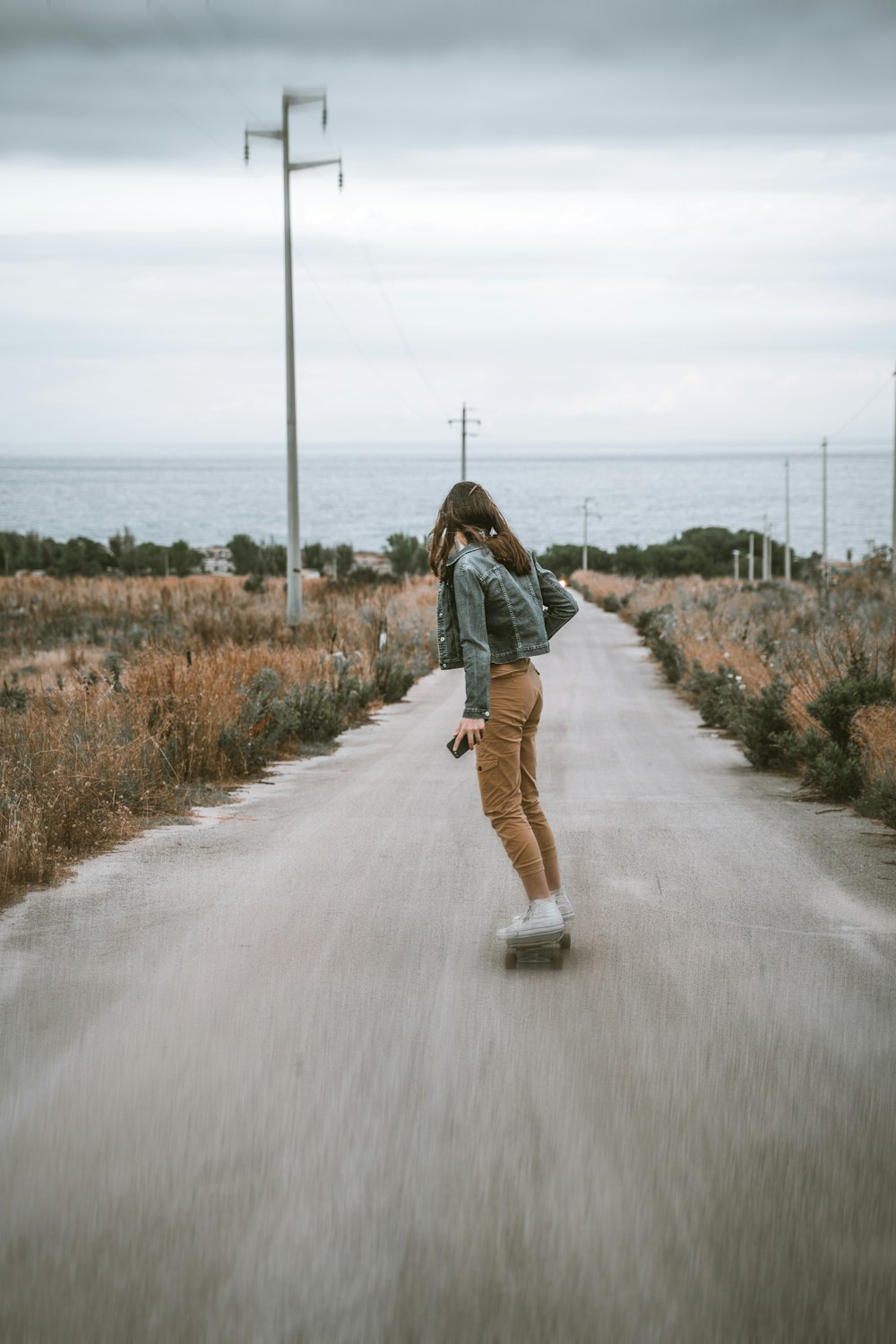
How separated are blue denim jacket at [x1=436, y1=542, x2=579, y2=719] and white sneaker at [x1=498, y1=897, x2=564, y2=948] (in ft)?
2.85

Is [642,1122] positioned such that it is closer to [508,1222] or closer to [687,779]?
[508,1222]

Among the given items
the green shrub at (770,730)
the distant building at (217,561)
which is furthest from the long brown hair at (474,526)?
the distant building at (217,561)

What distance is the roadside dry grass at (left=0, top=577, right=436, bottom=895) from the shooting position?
27.7 feet

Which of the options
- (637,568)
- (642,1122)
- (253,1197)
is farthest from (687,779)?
(637,568)

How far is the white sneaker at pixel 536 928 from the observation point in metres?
5.79

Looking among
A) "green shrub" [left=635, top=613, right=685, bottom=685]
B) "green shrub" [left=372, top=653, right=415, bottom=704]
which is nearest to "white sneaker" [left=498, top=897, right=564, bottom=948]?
"green shrub" [left=372, top=653, right=415, bottom=704]

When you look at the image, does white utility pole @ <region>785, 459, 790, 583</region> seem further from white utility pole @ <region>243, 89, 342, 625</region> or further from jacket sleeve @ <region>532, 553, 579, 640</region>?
jacket sleeve @ <region>532, 553, 579, 640</region>

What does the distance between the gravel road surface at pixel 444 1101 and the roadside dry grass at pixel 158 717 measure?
0.57 meters

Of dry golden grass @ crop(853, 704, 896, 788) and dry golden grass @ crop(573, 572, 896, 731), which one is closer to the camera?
dry golden grass @ crop(853, 704, 896, 788)

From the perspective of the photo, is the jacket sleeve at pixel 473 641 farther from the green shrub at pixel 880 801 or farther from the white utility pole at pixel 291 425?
the white utility pole at pixel 291 425

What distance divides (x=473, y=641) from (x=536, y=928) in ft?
4.03

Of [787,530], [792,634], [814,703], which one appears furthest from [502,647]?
[787,530]

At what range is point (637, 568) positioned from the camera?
105938 mm

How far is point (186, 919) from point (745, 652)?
1140 cm
